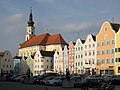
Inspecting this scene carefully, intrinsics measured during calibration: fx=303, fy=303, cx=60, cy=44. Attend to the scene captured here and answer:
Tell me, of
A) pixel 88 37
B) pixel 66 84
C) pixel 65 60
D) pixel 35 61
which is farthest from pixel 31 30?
pixel 66 84

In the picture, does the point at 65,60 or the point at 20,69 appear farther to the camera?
the point at 20,69

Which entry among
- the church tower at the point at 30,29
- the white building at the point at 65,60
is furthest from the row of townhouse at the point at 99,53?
the church tower at the point at 30,29

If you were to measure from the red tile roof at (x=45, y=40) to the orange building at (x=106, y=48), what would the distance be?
1812 inches

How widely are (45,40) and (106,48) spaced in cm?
6051

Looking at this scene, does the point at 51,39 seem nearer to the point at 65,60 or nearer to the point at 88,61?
the point at 65,60

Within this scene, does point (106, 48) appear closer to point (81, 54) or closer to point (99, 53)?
point (99, 53)

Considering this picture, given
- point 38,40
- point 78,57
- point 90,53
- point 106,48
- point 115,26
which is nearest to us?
point 106,48

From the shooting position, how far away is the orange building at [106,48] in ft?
274

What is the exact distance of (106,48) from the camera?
86.1 meters

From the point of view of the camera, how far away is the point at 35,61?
125 meters

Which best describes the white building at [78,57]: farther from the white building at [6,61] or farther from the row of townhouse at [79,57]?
the white building at [6,61]

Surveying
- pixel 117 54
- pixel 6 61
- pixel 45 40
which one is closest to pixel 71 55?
pixel 117 54

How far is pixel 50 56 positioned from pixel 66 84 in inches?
3378

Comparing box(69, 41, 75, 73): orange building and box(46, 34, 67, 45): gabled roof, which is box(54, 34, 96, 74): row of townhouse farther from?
box(46, 34, 67, 45): gabled roof
